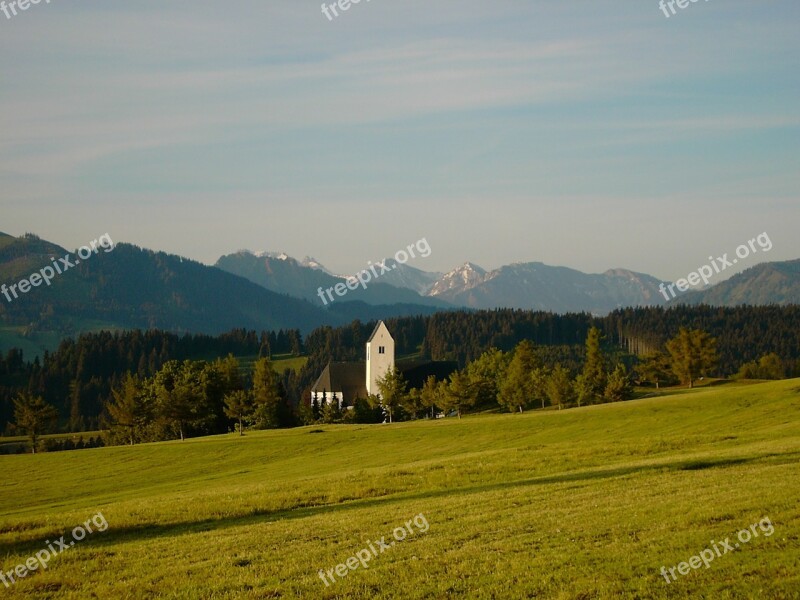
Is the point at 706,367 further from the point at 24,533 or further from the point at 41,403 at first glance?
the point at 24,533

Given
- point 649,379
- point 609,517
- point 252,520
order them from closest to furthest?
point 609,517 < point 252,520 < point 649,379

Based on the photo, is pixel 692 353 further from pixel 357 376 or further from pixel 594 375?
pixel 357 376

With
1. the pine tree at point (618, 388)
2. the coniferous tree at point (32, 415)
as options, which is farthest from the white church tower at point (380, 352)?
the coniferous tree at point (32, 415)

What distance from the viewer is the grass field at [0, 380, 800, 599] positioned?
15695 millimetres

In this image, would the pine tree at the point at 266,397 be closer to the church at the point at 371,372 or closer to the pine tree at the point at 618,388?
the church at the point at 371,372

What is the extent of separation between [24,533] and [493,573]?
15133 millimetres

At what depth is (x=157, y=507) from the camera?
29.6 metres

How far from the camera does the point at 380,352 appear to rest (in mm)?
137750

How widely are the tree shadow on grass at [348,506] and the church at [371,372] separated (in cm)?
10257

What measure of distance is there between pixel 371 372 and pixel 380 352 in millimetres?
4423

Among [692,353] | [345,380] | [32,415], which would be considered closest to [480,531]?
[32,415]

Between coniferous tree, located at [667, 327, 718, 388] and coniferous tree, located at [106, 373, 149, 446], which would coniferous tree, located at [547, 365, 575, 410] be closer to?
coniferous tree, located at [667, 327, 718, 388]

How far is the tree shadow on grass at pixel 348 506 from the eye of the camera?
2352 centimetres

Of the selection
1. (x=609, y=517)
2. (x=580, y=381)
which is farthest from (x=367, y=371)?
(x=609, y=517)
